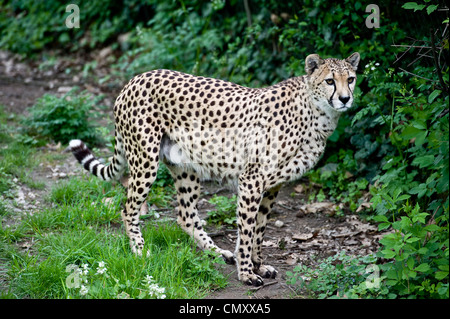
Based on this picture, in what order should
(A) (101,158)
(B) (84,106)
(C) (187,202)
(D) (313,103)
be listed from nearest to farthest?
(D) (313,103)
(C) (187,202)
(A) (101,158)
(B) (84,106)

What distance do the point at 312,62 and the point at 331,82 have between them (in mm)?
253

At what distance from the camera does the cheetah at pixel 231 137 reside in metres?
4.18

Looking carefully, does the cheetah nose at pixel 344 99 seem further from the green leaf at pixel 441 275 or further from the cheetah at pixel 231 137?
the green leaf at pixel 441 275

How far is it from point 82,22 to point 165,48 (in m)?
3.43

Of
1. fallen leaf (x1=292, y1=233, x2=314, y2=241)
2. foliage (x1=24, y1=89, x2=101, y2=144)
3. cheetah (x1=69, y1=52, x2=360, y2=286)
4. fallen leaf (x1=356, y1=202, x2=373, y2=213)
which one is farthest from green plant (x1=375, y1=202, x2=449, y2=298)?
foliage (x1=24, y1=89, x2=101, y2=144)

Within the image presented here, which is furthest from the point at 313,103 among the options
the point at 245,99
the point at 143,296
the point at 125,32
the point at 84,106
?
the point at 125,32

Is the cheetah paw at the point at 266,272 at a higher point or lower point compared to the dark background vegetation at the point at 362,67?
lower

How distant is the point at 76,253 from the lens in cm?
420

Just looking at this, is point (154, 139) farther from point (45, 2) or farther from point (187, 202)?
point (45, 2)

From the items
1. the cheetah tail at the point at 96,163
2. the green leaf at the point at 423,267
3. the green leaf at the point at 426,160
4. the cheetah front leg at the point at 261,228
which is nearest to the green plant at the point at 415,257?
the green leaf at the point at 423,267

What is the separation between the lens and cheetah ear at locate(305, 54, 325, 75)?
4125 mm

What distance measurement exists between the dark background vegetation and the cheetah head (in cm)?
39

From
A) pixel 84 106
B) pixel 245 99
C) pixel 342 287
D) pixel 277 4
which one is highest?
pixel 277 4

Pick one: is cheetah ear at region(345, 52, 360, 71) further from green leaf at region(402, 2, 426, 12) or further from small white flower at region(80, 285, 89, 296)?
small white flower at region(80, 285, 89, 296)
